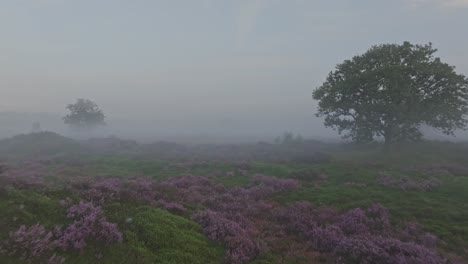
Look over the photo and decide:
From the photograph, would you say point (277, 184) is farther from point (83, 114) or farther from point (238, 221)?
point (83, 114)

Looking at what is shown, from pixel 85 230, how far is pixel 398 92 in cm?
4050

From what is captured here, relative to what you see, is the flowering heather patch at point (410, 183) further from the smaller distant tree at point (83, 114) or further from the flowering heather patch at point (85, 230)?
the smaller distant tree at point (83, 114)

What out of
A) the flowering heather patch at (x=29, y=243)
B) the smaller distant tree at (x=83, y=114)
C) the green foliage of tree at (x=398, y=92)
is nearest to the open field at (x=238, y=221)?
the flowering heather patch at (x=29, y=243)

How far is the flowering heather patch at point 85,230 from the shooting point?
31.7ft

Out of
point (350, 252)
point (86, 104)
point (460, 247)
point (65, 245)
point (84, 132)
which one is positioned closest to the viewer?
point (65, 245)

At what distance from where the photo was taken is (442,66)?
42281 millimetres

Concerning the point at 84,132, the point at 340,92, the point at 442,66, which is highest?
the point at 442,66

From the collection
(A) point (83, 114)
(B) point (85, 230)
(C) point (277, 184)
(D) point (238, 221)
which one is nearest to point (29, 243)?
(B) point (85, 230)

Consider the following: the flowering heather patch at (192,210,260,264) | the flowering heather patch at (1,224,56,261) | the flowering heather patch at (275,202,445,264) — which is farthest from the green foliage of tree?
the flowering heather patch at (1,224,56,261)

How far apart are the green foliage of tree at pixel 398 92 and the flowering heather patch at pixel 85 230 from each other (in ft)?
126

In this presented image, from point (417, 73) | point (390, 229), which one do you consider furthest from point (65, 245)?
point (417, 73)

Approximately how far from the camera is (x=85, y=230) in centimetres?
1033

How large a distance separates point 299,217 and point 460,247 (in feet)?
21.6

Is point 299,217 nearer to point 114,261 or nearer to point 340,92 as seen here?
point 114,261
